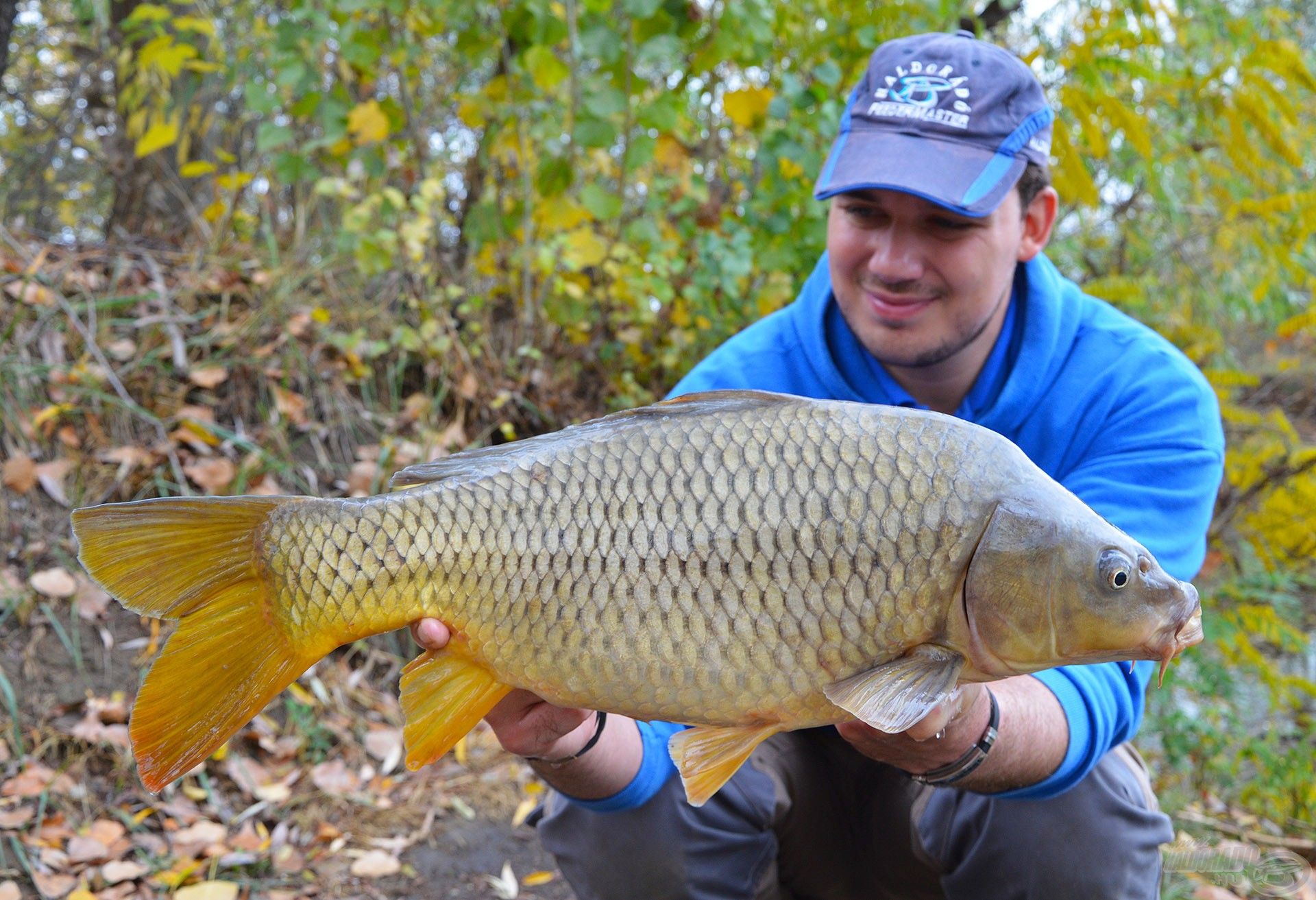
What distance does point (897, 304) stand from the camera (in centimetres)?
154

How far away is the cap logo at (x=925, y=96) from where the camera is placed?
1497 mm

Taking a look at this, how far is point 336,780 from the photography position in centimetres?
215

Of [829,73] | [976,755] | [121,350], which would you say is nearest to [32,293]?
[121,350]

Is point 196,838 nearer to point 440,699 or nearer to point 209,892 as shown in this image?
point 209,892

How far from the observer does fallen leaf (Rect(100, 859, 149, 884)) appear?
1752mm

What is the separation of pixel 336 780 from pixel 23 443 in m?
0.99

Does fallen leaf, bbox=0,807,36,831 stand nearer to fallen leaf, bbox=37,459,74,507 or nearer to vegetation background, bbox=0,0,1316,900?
vegetation background, bbox=0,0,1316,900

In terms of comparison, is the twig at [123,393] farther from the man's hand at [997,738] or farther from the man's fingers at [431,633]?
the man's hand at [997,738]

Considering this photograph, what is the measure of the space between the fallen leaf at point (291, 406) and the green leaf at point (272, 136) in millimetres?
557

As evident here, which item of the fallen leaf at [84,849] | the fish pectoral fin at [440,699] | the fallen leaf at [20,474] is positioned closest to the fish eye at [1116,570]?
the fish pectoral fin at [440,699]

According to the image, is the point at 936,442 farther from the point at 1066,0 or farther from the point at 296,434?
the point at 1066,0

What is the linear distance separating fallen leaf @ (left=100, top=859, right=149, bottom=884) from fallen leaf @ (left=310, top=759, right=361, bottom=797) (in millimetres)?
387

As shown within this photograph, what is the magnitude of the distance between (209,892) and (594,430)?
47.8 inches

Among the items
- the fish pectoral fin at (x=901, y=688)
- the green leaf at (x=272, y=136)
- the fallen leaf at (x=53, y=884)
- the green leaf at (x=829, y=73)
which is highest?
the green leaf at (x=829, y=73)
